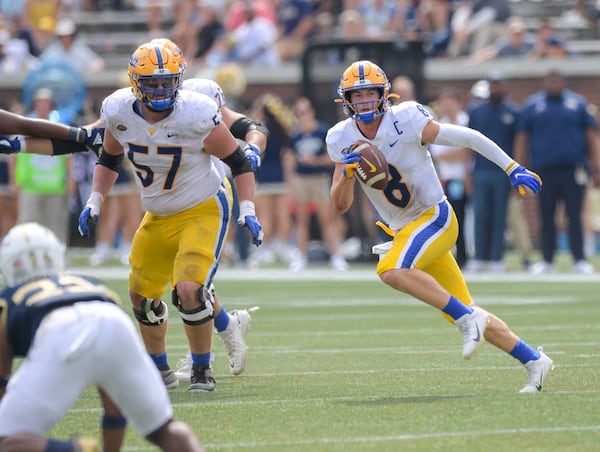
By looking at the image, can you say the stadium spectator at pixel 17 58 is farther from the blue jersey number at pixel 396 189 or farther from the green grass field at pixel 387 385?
the blue jersey number at pixel 396 189

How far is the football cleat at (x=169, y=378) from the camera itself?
733 cm

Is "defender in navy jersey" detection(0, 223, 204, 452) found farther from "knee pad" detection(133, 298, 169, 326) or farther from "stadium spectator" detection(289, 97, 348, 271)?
"stadium spectator" detection(289, 97, 348, 271)

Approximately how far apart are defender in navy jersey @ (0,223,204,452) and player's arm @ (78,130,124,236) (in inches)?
102

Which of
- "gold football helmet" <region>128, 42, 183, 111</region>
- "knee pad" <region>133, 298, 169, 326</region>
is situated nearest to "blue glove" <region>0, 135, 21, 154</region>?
"gold football helmet" <region>128, 42, 183, 111</region>

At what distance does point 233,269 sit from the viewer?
53.3 ft

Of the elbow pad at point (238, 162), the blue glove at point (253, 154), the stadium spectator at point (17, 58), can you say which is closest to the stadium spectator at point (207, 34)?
the stadium spectator at point (17, 58)

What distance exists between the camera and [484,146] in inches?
275

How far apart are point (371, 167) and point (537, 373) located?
131 cm

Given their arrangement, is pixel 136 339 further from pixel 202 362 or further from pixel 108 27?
pixel 108 27

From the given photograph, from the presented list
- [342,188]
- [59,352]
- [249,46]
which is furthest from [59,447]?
[249,46]

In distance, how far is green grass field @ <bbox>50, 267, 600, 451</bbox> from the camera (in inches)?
218

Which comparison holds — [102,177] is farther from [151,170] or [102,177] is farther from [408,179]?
[408,179]

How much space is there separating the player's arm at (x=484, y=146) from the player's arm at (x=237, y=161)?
0.95 m

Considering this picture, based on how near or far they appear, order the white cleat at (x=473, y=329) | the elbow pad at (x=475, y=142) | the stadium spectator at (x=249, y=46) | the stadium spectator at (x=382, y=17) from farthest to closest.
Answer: the stadium spectator at (x=249, y=46)
the stadium spectator at (x=382, y=17)
the elbow pad at (x=475, y=142)
the white cleat at (x=473, y=329)
